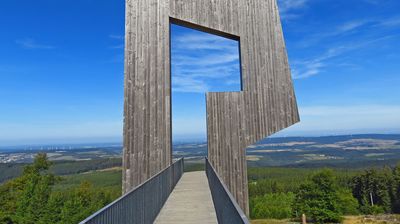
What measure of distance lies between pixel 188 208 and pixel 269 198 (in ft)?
225

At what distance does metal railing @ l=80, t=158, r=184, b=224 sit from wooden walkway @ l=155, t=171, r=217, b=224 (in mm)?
245

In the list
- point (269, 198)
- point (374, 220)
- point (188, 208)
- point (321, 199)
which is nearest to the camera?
point (188, 208)

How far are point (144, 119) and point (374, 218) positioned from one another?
188 ft

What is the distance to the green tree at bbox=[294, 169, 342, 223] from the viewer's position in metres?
50.0

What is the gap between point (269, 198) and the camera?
7150 cm

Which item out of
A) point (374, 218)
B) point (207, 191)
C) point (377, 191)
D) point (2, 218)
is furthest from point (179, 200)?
point (377, 191)

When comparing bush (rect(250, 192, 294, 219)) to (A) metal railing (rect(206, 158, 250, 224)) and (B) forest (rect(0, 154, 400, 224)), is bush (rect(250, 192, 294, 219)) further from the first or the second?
(A) metal railing (rect(206, 158, 250, 224))

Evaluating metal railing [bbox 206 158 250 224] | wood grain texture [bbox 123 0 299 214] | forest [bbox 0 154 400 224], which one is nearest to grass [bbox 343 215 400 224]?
forest [bbox 0 154 400 224]

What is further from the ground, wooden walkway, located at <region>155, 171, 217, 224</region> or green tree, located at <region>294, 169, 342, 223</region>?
wooden walkway, located at <region>155, 171, 217, 224</region>

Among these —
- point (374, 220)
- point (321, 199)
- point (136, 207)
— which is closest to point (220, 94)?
point (136, 207)

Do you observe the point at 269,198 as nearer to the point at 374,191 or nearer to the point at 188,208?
the point at 374,191

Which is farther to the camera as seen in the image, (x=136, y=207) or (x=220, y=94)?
(x=220, y=94)

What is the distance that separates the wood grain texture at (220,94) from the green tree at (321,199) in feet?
152

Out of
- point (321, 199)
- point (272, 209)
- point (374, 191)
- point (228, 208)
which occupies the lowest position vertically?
point (272, 209)
